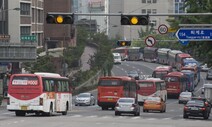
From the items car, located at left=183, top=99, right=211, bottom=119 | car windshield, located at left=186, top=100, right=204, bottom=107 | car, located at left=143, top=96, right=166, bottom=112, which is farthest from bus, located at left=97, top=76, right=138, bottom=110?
car, located at left=183, top=99, right=211, bottom=119

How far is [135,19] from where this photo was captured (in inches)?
1421

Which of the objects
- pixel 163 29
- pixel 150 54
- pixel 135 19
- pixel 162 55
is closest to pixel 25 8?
pixel 163 29

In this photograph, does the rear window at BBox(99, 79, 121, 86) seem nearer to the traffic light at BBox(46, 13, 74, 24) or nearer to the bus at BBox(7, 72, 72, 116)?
the bus at BBox(7, 72, 72, 116)

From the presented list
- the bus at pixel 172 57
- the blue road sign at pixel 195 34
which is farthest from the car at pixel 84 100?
the bus at pixel 172 57

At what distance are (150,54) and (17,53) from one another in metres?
69.2

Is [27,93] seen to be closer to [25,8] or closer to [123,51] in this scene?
[25,8]

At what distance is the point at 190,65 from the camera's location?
124m

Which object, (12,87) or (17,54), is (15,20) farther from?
(12,87)

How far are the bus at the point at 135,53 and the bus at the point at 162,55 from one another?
536 cm

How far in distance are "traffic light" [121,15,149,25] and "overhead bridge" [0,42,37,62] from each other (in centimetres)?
4915

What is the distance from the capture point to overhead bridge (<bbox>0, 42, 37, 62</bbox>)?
84562mm

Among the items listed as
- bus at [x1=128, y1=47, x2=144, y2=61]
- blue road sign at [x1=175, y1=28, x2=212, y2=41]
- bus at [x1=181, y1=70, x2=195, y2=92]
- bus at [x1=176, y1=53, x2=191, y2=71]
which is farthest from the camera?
bus at [x1=128, y1=47, x2=144, y2=61]

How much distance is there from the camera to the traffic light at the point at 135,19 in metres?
36.0

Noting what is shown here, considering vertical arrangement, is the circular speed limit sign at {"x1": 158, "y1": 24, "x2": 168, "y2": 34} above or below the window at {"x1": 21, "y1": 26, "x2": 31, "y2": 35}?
above
